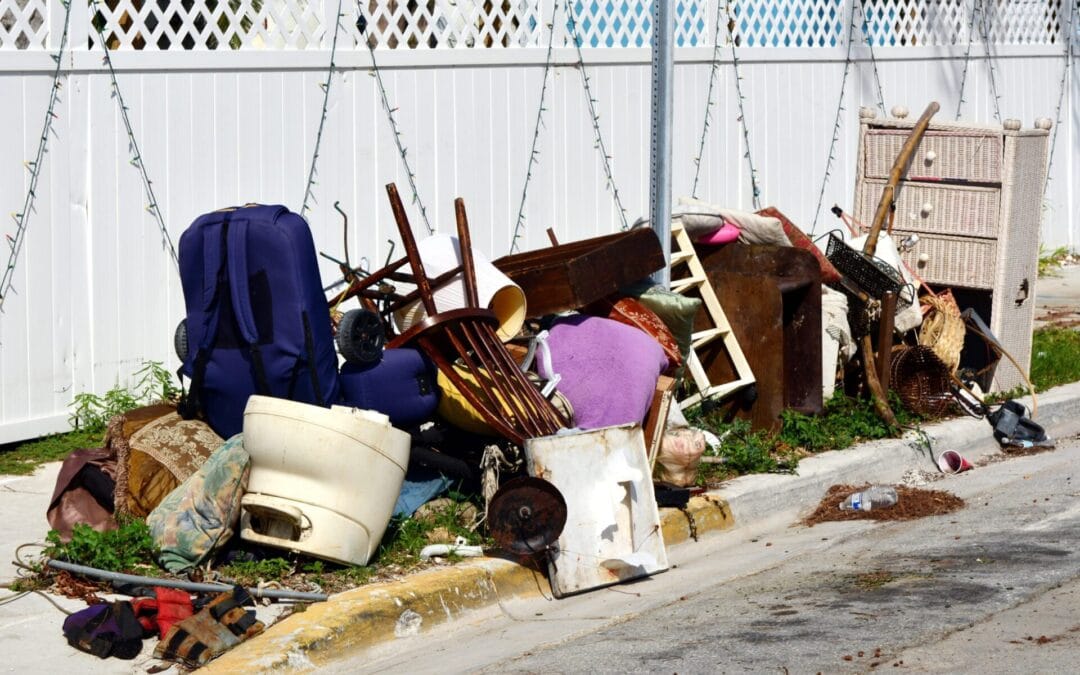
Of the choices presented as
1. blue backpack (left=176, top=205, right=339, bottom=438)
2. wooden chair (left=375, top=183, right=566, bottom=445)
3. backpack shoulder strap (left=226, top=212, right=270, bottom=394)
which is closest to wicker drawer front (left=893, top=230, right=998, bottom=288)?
wooden chair (left=375, top=183, right=566, bottom=445)

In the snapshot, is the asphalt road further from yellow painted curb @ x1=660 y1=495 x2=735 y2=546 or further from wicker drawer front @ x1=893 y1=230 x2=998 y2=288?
wicker drawer front @ x1=893 y1=230 x2=998 y2=288

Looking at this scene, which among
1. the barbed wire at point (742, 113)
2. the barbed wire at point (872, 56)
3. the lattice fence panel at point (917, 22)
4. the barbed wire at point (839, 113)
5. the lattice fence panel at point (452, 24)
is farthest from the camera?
the lattice fence panel at point (917, 22)

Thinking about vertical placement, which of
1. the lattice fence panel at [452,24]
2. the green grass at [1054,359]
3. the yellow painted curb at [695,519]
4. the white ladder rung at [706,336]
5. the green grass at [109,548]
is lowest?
the green grass at [1054,359]

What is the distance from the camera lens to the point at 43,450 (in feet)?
24.6

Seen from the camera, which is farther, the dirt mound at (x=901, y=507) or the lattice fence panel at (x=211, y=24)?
the lattice fence panel at (x=211, y=24)

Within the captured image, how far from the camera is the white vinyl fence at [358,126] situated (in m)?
7.59

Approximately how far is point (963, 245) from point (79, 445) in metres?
5.48

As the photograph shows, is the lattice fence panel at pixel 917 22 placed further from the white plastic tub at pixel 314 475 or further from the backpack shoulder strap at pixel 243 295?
the white plastic tub at pixel 314 475

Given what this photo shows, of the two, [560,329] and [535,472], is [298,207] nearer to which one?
[560,329]

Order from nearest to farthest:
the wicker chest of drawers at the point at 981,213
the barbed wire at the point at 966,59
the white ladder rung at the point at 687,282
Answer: the white ladder rung at the point at 687,282
the wicker chest of drawers at the point at 981,213
the barbed wire at the point at 966,59

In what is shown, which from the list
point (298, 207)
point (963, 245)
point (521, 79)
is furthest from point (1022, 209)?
point (298, 207)

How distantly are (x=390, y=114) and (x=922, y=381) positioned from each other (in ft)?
11.5

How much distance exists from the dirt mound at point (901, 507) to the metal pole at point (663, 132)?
139 centimetres

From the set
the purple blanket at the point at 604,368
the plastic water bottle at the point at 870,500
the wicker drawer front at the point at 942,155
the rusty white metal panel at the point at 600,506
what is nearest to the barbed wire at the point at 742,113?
the wicker drawer front at the point at 942,155
